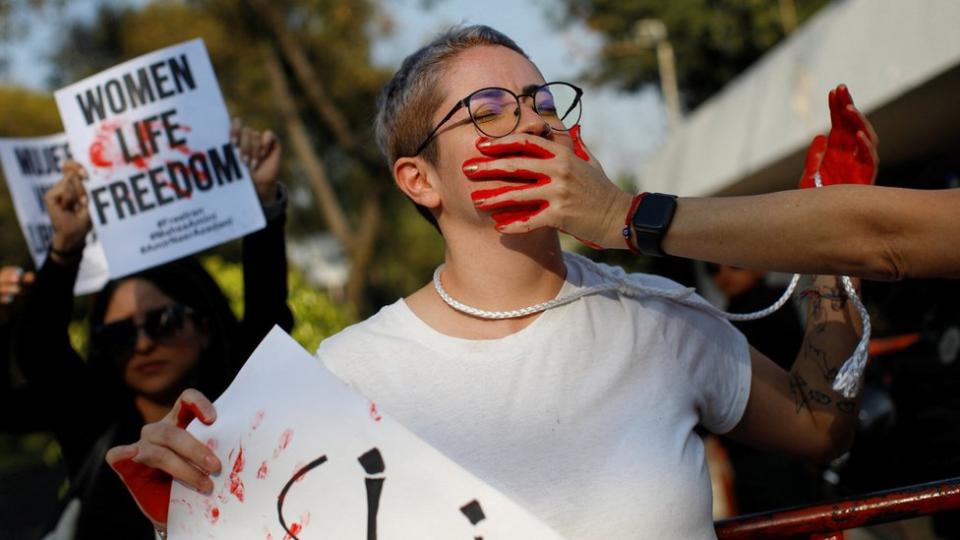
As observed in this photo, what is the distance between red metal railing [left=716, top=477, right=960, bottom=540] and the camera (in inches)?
76.4

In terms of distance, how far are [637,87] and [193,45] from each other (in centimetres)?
2640

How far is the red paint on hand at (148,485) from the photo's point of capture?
1794 millimetres

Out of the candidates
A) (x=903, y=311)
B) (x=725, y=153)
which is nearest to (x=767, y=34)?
(x=725, y=153)

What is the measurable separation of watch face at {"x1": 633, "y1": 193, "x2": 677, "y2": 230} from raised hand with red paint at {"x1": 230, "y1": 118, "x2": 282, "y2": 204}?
1.98m

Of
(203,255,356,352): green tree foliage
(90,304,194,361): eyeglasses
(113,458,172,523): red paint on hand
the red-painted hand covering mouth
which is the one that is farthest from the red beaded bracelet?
(203,255,356,352): green tree foliage

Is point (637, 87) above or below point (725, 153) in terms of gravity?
above

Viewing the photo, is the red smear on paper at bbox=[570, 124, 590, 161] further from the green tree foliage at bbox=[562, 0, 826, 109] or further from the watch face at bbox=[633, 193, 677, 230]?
the green tree foliage at bbox=[562, 0, 826, 109]

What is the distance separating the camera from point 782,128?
9602 mm

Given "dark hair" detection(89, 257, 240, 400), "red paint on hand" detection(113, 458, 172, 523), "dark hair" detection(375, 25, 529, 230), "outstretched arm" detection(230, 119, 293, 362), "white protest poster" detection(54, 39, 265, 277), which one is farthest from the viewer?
"white protest poster" detection(54, 39, 265, 277)

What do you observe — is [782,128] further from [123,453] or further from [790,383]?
[123,453]

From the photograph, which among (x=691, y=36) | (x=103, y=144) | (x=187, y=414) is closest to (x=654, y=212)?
(x=187, y=414)

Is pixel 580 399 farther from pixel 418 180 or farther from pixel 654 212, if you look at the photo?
pixel 418 180

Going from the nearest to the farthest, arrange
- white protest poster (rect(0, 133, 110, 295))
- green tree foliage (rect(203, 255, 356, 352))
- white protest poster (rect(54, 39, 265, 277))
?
white protest poster (rect(54, 39, 265, 277))
white protest poster (rect(0, 133, 110, 295))
green tree foliage (rect(203, 255, 356, 352))

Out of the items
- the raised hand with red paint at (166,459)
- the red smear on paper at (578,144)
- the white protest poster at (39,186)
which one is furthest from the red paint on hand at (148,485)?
the white protest poster at (39,186)
